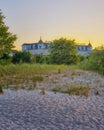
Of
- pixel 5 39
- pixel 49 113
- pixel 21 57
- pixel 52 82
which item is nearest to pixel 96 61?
pixel 5 39

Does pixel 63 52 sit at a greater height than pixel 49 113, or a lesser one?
greater

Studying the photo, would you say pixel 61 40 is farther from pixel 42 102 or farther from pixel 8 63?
pixel 42 102

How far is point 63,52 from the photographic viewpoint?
45594 millimetres

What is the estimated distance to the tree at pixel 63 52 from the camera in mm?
45594

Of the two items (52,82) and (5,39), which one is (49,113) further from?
(5,39)

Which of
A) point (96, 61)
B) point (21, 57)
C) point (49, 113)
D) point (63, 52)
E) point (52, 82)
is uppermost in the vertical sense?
point (63, 52)

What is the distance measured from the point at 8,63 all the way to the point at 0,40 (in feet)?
7.19

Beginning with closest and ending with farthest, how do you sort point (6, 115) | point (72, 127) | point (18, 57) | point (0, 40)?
point (72, 127), point (6, 115), point (0, 40), point (18, 57)

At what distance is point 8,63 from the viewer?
24.9 m

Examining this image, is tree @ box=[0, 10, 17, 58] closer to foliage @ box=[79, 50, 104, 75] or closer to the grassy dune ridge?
the grassy dune ridge

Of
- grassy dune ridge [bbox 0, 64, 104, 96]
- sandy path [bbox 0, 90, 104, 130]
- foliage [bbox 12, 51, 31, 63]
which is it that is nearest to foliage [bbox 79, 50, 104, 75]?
grassy dune ridge [bbox 0, 64, 104, 96]

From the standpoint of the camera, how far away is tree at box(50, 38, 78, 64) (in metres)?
45.6

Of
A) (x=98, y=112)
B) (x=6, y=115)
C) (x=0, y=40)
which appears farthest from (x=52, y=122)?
(x=0, y=40)

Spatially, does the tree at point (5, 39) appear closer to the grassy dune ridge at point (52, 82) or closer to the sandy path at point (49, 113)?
the grassy dune ridge at point (52, 82)
